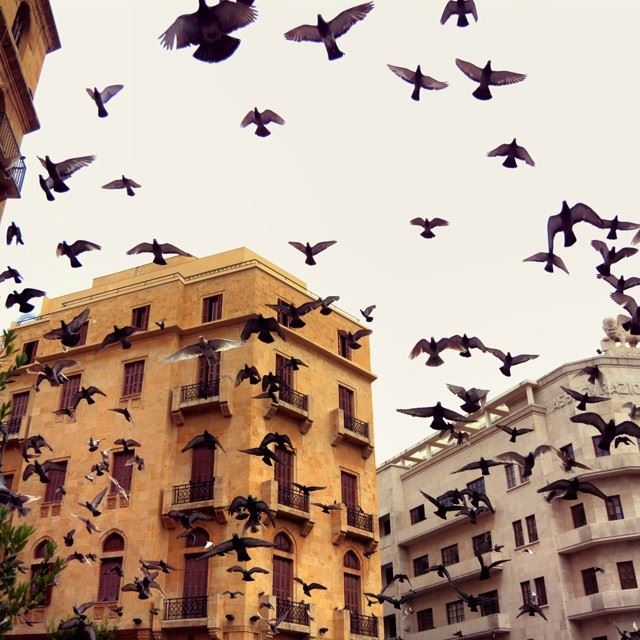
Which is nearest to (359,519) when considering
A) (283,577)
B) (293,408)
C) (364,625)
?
(364,625)

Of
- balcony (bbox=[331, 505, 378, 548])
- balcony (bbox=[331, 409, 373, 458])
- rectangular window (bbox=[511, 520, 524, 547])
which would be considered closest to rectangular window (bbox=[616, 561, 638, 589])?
rectangular window (bbox=[511, 520, 524, 547])

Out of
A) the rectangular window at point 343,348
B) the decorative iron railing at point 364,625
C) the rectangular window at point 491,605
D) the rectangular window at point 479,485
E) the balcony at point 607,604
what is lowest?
the decorative iron railing at point 364,625

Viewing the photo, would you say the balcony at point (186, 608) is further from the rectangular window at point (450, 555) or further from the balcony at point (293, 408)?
the rectangular window at point (450, 555)

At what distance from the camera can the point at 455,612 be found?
154ft

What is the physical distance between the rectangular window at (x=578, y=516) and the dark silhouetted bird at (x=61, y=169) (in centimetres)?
3456

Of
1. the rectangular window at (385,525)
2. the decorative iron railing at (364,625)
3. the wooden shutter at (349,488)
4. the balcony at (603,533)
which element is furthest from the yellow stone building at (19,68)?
the rectangular window at (385,525)

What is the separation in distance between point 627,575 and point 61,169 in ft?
116

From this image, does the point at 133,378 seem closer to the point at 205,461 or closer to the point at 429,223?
the point at 205,461

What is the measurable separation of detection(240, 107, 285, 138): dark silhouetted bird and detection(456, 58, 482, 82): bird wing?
12.2 feet

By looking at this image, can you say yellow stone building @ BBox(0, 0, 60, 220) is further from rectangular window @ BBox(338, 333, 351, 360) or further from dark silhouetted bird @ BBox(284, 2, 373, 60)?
rectangular window @ BBox(338, 333, 351, 360)

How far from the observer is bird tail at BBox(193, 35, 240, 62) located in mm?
9164

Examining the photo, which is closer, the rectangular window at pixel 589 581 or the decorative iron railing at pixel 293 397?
the decorative iron railing at pixel 293 397

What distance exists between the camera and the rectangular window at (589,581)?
3922 centimetres

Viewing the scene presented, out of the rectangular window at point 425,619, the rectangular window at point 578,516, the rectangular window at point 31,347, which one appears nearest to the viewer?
the rectangular window at point 31,347
